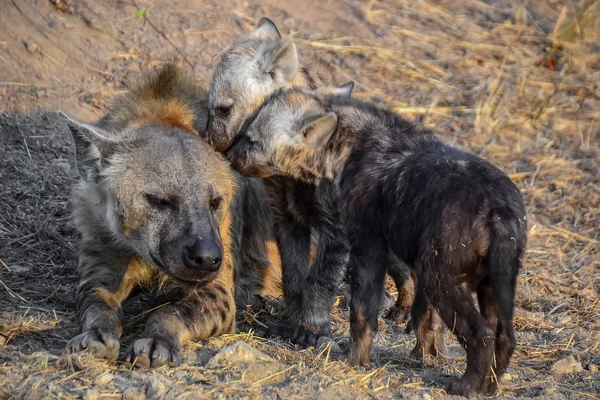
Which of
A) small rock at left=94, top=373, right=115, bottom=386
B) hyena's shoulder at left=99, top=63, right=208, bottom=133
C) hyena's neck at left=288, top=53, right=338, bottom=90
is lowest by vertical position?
small rock at left=94, top=373, right=115, bottom=386

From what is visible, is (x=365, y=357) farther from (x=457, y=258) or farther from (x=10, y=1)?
(x=10, y=1)

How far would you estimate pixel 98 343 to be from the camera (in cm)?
448

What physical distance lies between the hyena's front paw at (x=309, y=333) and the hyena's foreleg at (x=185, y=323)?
37 centimetres

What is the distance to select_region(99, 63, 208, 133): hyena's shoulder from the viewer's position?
5.39 m

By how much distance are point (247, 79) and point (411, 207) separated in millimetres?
1897

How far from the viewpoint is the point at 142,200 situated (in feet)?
16.1

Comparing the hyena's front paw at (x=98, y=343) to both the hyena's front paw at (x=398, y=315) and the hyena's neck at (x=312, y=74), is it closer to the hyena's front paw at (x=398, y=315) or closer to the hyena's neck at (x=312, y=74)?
the hyena's front paw at (x=398, y=315)

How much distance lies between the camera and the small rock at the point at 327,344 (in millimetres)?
5078

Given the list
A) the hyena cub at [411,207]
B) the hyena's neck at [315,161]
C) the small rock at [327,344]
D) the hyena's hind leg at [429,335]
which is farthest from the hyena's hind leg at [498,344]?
the hyena's neck at [315,161]

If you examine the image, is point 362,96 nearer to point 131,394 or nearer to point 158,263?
point 158,263

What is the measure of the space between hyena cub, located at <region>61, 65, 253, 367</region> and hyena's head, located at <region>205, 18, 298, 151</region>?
26 centimetres

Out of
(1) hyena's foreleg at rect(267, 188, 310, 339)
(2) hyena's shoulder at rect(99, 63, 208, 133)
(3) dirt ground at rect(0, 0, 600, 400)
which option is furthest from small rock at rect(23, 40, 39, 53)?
(1) hyena's foreleg at rect(267, 188, 310, 339)

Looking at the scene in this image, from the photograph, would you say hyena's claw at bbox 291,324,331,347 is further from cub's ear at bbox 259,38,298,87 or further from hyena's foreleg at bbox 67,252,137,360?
cub's ear at bbox 259,38,298,87

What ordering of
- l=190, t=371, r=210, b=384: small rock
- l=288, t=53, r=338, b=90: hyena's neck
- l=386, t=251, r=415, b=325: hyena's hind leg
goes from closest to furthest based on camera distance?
1. l=190, t=371, r=210, b=384: small rock
2. l=386, t=251, r=415, b=325: hyena's hind leg
3. l=288, t=53, r=338, b=90: hyena's neck
